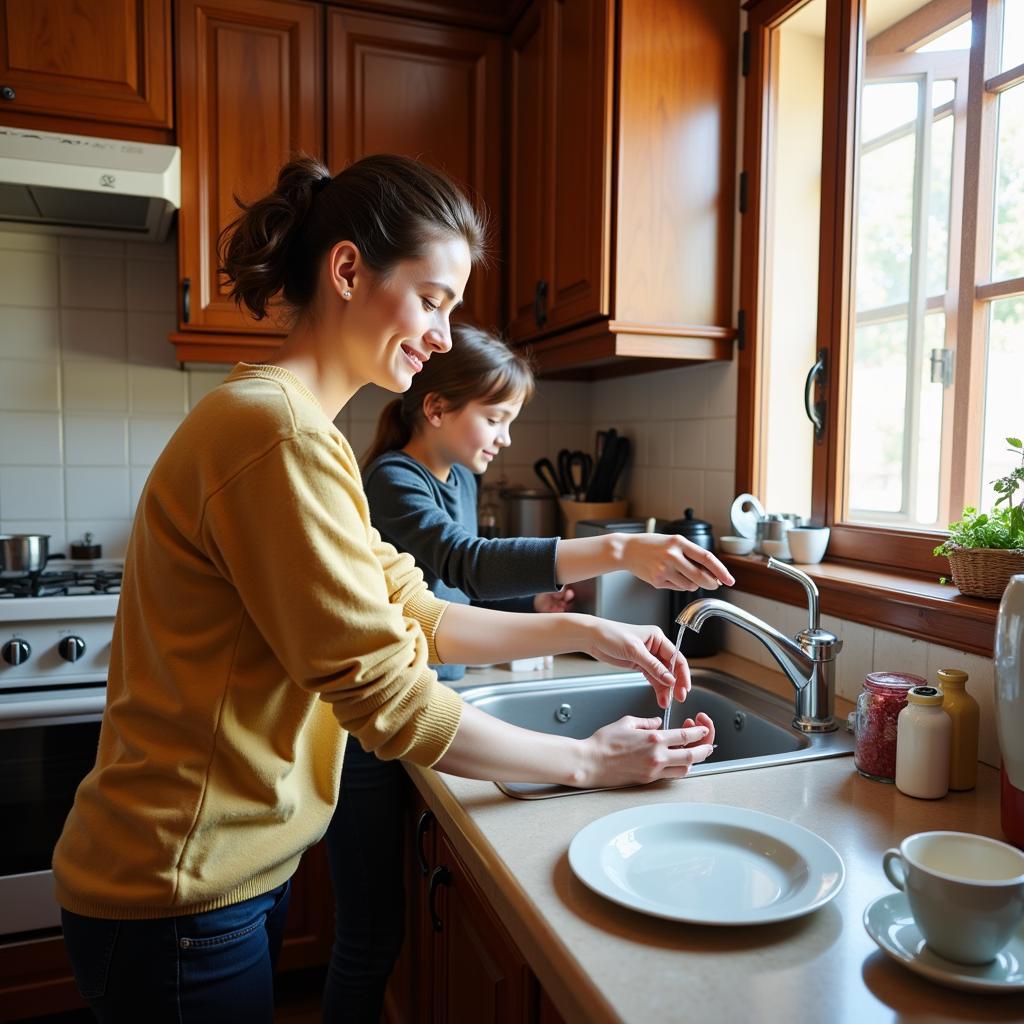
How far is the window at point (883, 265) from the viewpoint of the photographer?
1.28 metres

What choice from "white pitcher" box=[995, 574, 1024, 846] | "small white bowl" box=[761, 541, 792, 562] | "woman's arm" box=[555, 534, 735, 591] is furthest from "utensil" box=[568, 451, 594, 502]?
"white pitcher" box=[995, 574, 1024, 846]

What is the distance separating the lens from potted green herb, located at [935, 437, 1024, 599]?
108 cm

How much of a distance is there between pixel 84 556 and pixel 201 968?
1.59 meters

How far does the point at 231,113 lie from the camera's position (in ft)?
6.37

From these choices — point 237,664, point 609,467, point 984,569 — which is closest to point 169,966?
point 237,664

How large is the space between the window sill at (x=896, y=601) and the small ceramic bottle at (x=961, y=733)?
0.08 meters

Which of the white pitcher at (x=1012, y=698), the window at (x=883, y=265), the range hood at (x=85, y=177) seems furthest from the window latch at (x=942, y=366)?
the range hood at (x=85, y=177)

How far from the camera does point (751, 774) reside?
105 cm

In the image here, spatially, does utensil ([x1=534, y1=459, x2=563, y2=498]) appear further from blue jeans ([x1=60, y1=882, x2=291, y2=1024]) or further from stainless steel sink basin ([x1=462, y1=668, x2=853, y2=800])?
blue jeans ([x1=60, y1=882, x2=291, y2=1024])

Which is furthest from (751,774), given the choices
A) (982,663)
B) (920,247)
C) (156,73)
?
(156,73)

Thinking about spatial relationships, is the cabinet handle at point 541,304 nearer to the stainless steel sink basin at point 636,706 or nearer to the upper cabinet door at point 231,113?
the upper cabinet door at point 231,113

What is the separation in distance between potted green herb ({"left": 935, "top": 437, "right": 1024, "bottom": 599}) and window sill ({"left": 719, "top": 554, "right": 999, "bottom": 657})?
0.08ft

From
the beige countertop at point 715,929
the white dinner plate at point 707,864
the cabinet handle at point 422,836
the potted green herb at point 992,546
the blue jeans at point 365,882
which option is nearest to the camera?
the beige countertop at point 715,929

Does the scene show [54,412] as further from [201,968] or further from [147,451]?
[201,968]
